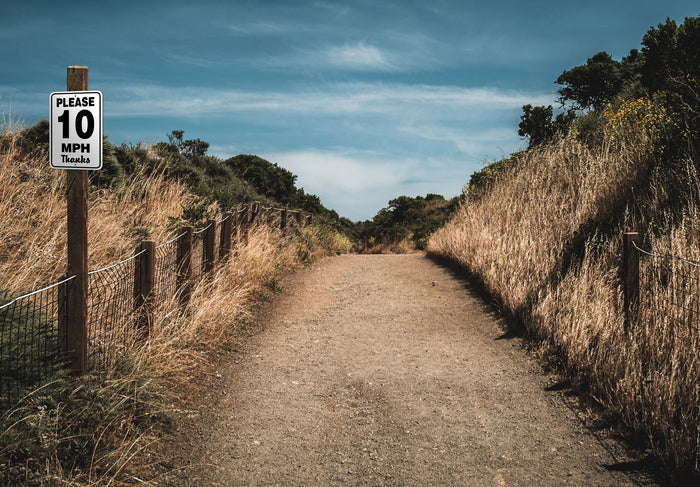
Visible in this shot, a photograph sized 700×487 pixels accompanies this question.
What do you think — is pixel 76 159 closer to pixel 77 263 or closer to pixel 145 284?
pixel 77 263

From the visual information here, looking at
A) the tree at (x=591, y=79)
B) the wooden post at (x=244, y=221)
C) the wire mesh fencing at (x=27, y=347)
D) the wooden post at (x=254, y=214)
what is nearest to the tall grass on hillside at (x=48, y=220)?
the wooden post at (x=244, y=221)

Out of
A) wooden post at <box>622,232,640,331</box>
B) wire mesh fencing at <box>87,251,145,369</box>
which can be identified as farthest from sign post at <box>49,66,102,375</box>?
wooden post at <box>622,232,640,331</box>

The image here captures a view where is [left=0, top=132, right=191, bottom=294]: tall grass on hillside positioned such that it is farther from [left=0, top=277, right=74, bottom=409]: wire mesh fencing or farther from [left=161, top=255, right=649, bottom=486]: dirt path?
[left=161, top=255, right=649, bottom=486]: dirt path

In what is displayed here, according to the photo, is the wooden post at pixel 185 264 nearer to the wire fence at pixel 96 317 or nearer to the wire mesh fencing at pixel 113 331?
the wire fence at pixel 96 317

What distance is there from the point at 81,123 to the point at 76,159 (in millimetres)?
311

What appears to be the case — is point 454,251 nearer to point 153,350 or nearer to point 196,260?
point 196,260

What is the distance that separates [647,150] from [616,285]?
4.21 m

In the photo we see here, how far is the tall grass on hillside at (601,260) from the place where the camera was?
4918mm

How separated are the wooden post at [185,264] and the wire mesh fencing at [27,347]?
2.47 meters

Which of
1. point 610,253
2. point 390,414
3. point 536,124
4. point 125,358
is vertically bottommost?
point 390,414

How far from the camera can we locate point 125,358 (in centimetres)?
513

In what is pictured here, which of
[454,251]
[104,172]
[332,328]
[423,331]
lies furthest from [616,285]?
[104,172]

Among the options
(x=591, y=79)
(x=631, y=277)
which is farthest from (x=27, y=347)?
(x=591, y=79)

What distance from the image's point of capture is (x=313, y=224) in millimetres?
18453
